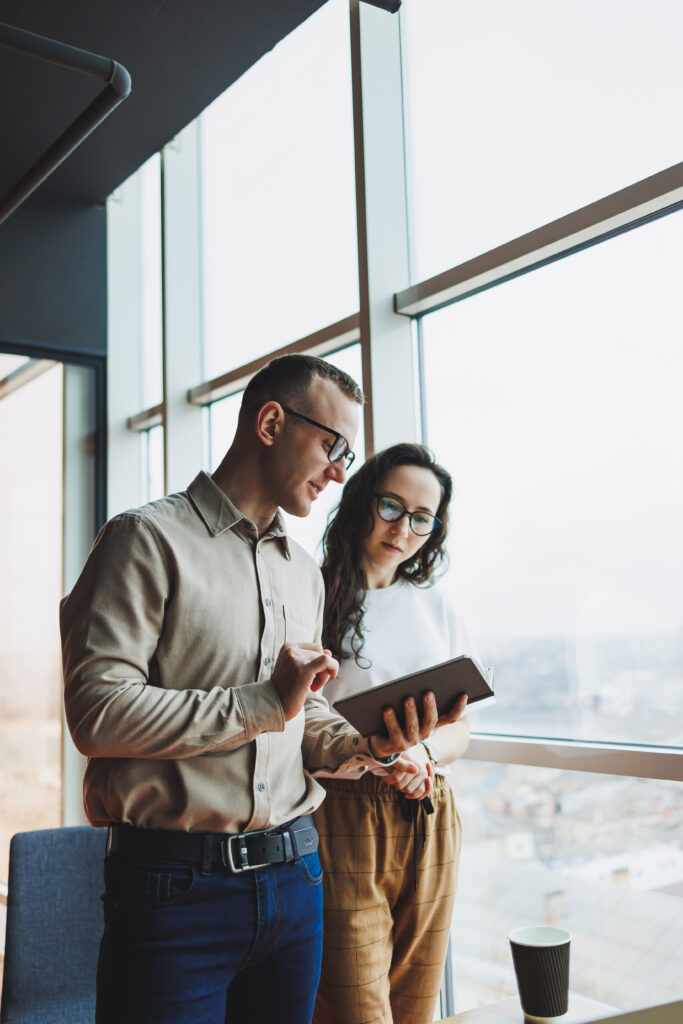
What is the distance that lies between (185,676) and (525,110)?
193cm

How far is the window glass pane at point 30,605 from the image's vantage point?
4270 millimetres

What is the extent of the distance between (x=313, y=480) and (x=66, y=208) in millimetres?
3634

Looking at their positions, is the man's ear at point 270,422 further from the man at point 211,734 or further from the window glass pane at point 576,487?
the window glass pane at point 576,487

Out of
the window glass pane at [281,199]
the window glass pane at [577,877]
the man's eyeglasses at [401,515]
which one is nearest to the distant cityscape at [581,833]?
the window glass pane at [577,877]

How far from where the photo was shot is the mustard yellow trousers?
1862 millimetres

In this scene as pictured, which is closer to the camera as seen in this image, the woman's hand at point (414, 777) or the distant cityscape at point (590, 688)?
the woman's hand at point (414, 777)

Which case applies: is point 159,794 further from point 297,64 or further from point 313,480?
point 297,64

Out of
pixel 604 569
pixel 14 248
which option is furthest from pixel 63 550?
pixel 604 569

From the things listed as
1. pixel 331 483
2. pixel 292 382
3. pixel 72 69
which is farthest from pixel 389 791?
pixel 72 69

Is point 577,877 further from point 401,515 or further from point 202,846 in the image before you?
point 202,846

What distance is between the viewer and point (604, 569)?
2.31 m

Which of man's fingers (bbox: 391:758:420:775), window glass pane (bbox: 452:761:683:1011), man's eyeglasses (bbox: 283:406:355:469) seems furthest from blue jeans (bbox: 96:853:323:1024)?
window glass pane (bbox: 452:761:683:1011)

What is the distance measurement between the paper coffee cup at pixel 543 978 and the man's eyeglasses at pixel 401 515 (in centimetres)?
100

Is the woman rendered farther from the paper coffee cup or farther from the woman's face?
the paper coffee cup
